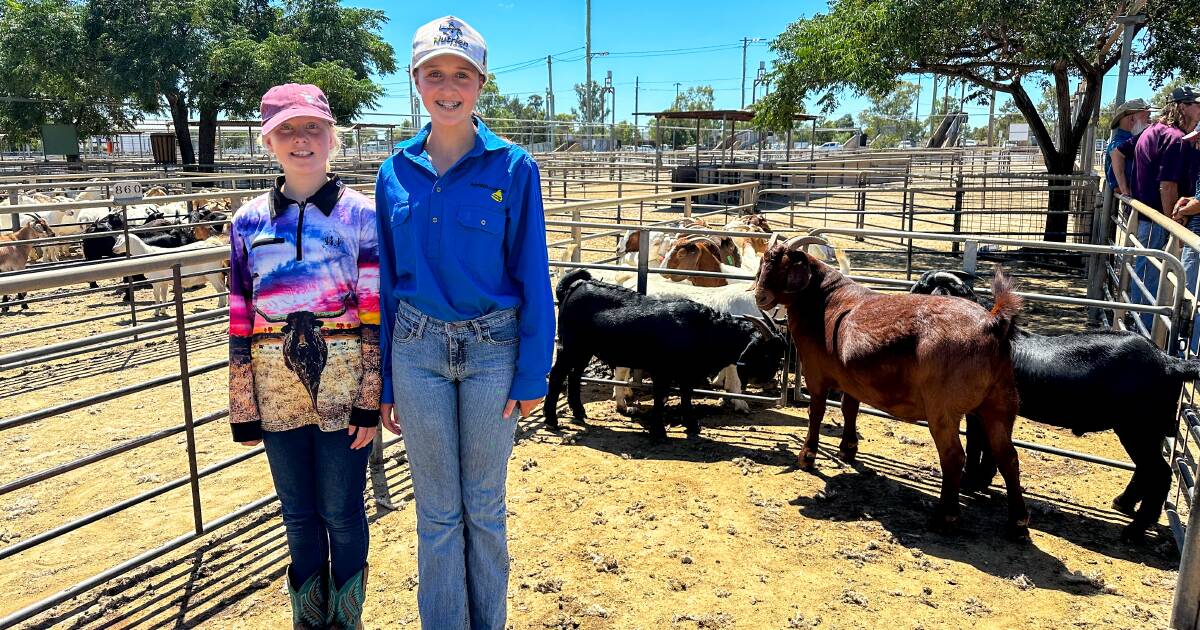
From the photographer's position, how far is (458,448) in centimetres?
238

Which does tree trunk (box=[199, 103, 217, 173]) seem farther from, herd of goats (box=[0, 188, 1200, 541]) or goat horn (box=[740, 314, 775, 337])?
goat horn (box=[740, 314, 775, 337])

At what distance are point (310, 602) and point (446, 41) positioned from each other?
1.89 metres

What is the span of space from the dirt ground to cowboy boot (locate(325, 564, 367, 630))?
0.43m

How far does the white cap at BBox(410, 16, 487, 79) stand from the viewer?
85.4 inches

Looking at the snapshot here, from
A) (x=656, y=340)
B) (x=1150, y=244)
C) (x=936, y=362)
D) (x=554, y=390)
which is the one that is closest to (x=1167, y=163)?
(x=1150, y=244)

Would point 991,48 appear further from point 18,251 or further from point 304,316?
point 18,251

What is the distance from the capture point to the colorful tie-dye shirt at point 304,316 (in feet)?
7.92

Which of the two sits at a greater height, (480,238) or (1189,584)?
(480,238)

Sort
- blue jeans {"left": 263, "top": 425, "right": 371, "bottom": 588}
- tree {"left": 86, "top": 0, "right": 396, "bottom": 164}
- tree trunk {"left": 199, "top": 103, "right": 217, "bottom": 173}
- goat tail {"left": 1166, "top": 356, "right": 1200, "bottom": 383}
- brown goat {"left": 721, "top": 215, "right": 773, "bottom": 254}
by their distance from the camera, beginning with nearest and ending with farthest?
1. blue jeans {"left": 263, "top": 425, "right": 371, "bottom": 588}
2. goat tail {"left": 1166, "top": 356, "right": 1200, "bottom": 383}
3. brown goat {"left": 721, "top": 215, "right": 773, "bottom": 254}
4. tree {"left": 86, "top": 0, "right": 396, "bottom": 164}
5. tree trunk {"left": 199, "top": 103, "right": 217, "bottom": 173}

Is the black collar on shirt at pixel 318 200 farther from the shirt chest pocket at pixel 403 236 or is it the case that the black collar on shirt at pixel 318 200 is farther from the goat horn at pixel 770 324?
the goat horn at pixel 770 324

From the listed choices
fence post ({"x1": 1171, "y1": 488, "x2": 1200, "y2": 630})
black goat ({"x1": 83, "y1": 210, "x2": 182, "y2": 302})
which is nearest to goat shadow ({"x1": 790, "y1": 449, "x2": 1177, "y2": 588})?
fence post ({"x1": 1171, "y1": 488, "x2": 1200, "y2": 630})

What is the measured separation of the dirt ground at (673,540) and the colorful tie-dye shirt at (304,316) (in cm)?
117

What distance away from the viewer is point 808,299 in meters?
4.80

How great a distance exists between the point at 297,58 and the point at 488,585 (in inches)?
1142
